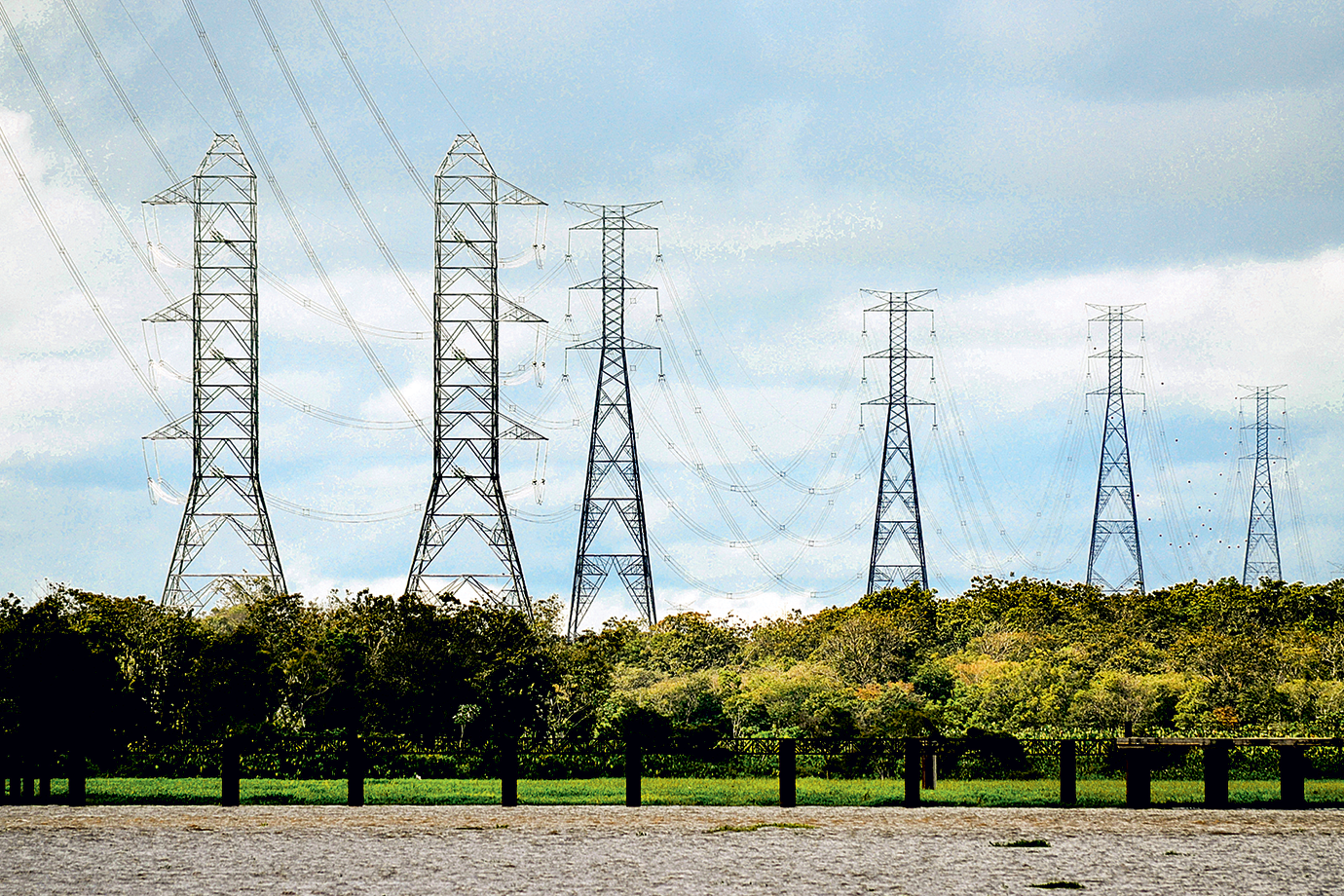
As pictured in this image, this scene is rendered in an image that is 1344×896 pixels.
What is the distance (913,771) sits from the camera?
30.6 m

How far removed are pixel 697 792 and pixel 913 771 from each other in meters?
5.98

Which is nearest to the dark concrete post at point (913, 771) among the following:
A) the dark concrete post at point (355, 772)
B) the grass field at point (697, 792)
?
the grass field at point (697, 792)

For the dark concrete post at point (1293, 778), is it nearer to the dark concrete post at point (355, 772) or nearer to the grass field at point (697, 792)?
the grass field at point (697, 792)

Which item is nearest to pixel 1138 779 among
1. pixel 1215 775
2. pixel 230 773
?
pixel 1215 775

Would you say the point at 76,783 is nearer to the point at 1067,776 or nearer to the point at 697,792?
the point at 697,792

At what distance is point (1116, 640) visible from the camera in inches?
2692

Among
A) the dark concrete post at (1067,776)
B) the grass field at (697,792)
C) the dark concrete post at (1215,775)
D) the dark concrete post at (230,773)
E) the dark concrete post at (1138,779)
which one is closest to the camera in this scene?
the dark concrete post at (230,773)

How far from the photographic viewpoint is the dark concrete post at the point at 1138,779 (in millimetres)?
31203

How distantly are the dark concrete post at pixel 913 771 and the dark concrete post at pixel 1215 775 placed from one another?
6.32 metres

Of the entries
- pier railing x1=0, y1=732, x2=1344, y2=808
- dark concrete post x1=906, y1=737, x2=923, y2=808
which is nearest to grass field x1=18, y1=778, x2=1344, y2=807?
pier railing x1=0, y1=732, x2=1344, y2=808

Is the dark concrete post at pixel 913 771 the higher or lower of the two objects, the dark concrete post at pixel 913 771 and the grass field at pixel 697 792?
the higher

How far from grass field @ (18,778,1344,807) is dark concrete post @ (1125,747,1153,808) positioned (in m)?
0.68

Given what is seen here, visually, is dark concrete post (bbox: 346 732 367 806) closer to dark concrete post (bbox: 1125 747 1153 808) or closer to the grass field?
the grass field

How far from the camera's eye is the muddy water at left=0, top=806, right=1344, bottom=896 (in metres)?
18.7
